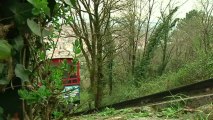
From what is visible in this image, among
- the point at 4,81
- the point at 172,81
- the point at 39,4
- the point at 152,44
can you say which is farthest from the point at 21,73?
the point at 152,44

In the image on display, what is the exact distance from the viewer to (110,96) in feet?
67.7

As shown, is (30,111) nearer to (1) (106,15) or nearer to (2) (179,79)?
(2) (179,79)

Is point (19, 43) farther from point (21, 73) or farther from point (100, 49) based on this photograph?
point (100, 49)

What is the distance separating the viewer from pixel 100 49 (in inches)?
695

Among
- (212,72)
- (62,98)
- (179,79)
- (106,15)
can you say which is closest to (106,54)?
(106,15)

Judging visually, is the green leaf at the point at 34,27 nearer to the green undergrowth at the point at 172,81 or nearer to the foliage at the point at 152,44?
the green undergrowth at the point at 172,81

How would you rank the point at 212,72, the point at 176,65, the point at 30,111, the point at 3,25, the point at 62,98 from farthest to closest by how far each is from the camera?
1. the point at 176,65
2. the point at 212,72
3. the point at 62,98
4. the point at 30,111
5. the point at 3,25

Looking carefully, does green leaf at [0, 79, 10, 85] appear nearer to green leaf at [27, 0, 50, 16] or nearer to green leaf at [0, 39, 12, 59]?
green leaf at [0, 39, 12, 59]

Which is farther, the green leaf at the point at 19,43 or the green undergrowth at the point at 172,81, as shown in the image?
the green undergrowth at the point at 172,81

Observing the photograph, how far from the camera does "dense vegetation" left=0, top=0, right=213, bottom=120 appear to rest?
1.06m

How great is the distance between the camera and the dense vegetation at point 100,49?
3.48 ft

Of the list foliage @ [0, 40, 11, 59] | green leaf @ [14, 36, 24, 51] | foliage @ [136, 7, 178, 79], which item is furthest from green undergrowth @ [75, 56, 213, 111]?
foliage @ [0, 40, 11, 59]

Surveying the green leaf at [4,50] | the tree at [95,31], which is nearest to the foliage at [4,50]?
the green leaf at [4,50]

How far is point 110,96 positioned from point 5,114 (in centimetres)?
1968
